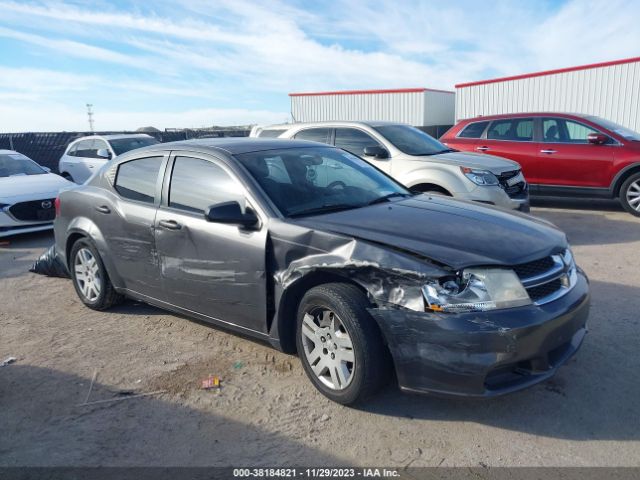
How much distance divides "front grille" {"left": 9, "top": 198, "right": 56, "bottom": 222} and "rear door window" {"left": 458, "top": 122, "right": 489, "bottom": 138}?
25.6 feet

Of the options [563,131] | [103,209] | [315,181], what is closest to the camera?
[315,181]

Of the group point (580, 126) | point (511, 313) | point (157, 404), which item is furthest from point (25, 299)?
point (580, 126)

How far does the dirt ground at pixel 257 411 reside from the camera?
3.01m

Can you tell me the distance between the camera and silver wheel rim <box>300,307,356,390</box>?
3.36 meters

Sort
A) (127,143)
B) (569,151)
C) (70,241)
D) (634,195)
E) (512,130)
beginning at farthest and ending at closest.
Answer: (127,143), (512,130), (569,151), (634,195), (70,241)

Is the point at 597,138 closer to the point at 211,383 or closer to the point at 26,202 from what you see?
the point at 211,383

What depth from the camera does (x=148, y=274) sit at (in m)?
4.61

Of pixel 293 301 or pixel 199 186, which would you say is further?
pixel 199 186

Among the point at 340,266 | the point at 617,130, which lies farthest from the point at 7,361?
the point at 617,130

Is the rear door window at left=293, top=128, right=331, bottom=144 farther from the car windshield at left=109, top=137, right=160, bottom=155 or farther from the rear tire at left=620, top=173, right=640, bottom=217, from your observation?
the car windshield at left=109, top=137, right=160, bottom=155

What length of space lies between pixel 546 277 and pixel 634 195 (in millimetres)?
6993

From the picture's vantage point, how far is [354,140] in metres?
8.27

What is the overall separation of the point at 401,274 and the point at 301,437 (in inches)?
43.8

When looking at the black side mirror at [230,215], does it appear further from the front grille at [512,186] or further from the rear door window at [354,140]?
the front grille at [512,186]
